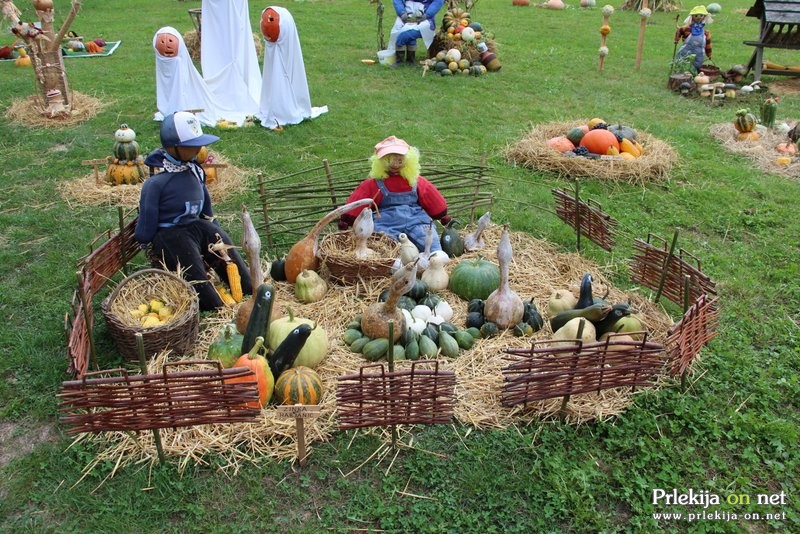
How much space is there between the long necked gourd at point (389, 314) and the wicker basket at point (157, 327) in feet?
4.04

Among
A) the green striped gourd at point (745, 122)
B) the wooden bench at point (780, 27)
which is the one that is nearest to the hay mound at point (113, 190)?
the green striped gourd at point (745, 122)

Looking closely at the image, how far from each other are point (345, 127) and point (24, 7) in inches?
589

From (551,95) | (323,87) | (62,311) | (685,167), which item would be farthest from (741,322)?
(323,87)

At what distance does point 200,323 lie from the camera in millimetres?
5016

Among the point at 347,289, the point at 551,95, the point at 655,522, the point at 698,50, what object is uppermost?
the point at 698,50

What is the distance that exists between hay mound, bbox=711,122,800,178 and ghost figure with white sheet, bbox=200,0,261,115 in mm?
7109

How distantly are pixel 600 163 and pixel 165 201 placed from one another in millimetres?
5375

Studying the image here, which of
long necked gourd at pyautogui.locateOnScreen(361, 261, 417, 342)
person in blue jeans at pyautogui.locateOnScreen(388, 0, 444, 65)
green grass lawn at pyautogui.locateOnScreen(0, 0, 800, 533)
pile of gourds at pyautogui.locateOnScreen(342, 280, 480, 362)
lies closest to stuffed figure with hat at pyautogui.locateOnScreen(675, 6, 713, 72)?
green grass lawn at pyautogui.locateOnScreen(0, 0, 800, 533)

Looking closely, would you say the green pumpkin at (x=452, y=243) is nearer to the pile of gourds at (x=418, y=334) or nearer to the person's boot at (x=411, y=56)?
the pile of gourds at (x=418, y=334)

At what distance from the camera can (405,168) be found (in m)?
5.74

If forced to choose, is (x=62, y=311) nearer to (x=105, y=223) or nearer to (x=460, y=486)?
(x=105, y=223)

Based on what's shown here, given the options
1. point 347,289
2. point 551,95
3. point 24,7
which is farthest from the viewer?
point 24,7

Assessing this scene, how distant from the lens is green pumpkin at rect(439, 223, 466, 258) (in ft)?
19.4

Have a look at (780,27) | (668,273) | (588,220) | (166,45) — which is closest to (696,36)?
(780,27)
